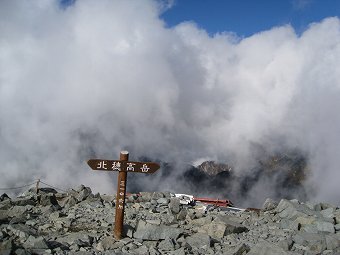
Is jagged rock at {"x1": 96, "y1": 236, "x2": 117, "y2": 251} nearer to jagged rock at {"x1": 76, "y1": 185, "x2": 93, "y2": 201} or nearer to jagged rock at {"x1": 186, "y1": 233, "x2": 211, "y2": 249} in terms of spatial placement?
jagged rock at {"x1": 186, "y1": 233, "x2": 211, "y2": 249}

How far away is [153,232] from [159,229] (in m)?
0.18

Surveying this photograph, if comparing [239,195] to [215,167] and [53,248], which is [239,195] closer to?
[215,167]

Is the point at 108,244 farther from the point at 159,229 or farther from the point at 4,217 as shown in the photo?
the point at 4,217

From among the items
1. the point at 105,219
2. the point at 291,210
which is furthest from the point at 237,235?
the point at 105,219

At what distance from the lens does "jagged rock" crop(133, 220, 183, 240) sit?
9.44 meters

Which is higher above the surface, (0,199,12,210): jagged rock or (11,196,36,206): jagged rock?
(11,196,36,206): jagged rock

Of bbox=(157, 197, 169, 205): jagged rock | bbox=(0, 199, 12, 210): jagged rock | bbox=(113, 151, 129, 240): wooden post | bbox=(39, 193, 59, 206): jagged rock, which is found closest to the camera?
bbox=(113, 151, 129, 240): wooden post

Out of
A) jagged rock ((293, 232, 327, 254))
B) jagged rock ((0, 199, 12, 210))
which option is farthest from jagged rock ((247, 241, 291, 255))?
jagged rock ((0, 199, 12, 210))

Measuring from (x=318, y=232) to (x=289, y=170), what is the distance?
43.2 meters

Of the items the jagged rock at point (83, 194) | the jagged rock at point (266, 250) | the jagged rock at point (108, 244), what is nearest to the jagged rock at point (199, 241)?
the jagged rock at point (266, 250)

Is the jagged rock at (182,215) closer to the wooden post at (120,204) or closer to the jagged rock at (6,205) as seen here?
the wooden post at (120,204)

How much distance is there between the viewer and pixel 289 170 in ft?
169

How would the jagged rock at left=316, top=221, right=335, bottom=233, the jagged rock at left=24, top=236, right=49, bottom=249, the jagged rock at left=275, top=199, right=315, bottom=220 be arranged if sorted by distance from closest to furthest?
the jagged rock at left=24, top=236, right=49, bottom=249 → the jagged rock at left=316, top=221, right=335, bottom=233 → the jagged rock at left=275, top=199, right=315, bottom=220

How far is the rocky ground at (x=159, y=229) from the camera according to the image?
8664 millimetres
